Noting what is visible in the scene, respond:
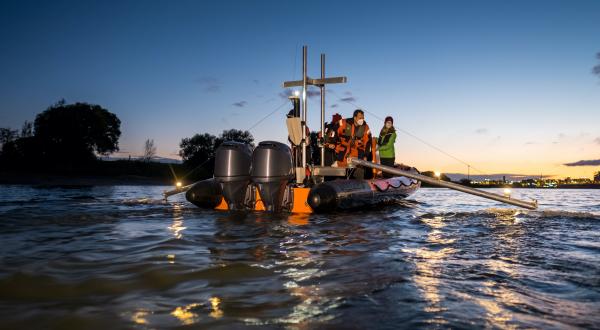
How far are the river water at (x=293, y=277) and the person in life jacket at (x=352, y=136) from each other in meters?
4.62

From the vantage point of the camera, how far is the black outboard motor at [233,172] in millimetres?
9172

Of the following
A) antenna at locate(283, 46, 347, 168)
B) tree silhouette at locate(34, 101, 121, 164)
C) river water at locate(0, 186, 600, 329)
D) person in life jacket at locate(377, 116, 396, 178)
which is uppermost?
tree silhouette at locate(34, 101, 121, 164)

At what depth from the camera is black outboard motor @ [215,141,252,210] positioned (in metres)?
Answer: 9.17

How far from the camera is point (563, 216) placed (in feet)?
32.0

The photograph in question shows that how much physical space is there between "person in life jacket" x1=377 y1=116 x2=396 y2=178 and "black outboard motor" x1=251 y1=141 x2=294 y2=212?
4.81 m

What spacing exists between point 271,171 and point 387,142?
5.30 m

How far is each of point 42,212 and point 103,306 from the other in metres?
7.20

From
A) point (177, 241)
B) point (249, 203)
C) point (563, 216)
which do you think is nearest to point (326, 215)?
point (249, 203)

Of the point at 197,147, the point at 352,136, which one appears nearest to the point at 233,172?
the point at 352,136

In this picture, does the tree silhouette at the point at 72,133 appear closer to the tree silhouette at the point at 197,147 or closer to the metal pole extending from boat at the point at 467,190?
the tree silhouette at the point at 197,147

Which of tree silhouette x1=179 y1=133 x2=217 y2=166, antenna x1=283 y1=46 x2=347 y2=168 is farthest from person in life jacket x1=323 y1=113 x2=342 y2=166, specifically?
tree silhouette x1=179 y1=133 x2=217 y2=166

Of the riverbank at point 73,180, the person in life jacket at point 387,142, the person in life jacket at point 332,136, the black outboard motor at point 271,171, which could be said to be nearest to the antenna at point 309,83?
the person in life jacket at point 332,136

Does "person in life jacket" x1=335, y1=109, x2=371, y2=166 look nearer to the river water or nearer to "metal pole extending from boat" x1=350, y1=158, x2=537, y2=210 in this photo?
"metal pole extending from boat" x1=350, y1=158, x2=537, y2=210

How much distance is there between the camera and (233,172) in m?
9.15
